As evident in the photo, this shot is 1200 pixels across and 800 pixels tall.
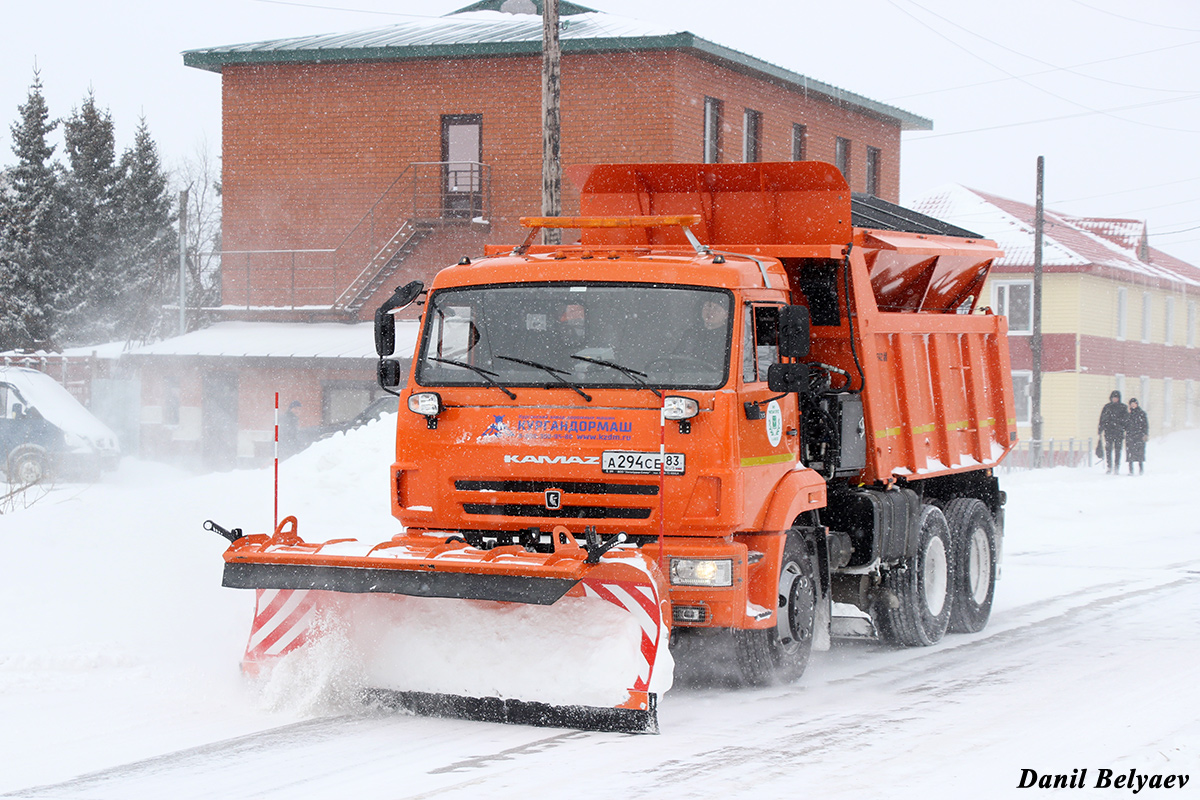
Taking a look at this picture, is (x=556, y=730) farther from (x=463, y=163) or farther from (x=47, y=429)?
(x=463, y=163)

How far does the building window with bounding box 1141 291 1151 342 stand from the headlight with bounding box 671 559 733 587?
153 feet

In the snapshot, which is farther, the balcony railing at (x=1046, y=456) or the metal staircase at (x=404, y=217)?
the balcony railing at (x=1046, y=456)

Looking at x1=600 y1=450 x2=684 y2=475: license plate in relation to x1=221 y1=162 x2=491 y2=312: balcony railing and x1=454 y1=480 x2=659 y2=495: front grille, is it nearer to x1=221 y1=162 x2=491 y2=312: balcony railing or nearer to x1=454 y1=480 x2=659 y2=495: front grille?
x1=454 y1=480 x2=659 y2=495: front grille

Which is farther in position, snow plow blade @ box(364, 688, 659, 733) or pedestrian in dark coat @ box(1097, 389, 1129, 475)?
pedestrian in dark coat @ box(1097, 389, 1129, 475)

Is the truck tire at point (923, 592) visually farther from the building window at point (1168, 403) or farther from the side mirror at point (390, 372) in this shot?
the building window at point (1168, 403)

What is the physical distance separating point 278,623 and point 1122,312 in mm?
45631

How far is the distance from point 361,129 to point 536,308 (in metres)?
24.3

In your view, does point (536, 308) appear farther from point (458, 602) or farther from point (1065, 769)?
point (1065, 769)

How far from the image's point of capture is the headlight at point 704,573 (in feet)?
25.9

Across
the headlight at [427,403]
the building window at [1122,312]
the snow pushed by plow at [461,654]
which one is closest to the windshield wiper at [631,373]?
the headlight at [427,403]

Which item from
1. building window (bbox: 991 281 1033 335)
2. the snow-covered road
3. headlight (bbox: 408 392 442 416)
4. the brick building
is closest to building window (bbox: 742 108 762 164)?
the brick building

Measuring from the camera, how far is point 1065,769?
259 inches

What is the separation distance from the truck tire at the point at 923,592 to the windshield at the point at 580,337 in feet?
10.6

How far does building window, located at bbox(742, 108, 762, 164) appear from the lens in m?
31.3
